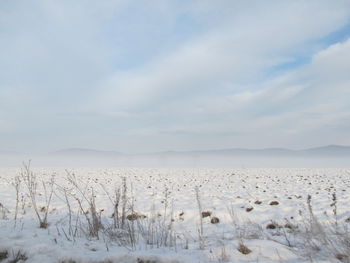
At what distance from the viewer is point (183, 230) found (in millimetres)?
5910

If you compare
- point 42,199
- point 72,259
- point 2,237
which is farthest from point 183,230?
point 42,199

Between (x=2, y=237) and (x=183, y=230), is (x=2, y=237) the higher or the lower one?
the higher one

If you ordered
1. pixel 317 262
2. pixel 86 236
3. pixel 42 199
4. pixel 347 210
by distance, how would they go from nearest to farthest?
pixel 317 262
pixel 86 236
pixel 347 210
pixel 42 199

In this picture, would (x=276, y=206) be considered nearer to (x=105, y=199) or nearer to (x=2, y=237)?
(x=105, y=199)

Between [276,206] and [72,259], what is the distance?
20.6 feet

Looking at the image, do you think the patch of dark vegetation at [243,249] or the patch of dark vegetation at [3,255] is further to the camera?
the patch of dark vegetation at [243,249]

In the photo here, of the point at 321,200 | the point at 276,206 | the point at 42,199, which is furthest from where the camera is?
the point at 42,199

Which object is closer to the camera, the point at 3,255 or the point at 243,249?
the point at 3,255

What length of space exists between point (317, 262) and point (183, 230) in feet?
10.5

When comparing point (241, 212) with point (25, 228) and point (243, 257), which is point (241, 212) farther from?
point (25, 228)

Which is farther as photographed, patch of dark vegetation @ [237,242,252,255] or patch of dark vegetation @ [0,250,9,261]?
patch of dark vegetation @ [237,242,252,255]

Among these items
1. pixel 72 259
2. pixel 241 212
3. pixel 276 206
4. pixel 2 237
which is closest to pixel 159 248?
pixel 72 259

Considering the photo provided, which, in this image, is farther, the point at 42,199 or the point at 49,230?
the point at 42,199

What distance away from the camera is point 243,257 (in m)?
3.56
